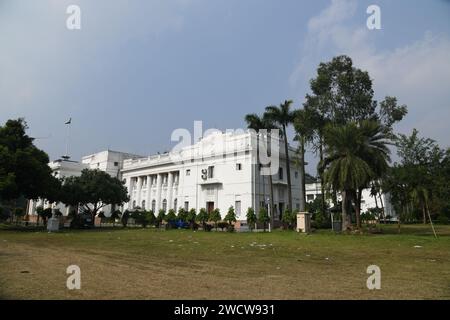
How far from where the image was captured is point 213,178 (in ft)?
148

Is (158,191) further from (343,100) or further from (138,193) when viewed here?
(343,100)

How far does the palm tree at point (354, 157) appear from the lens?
2522 cm

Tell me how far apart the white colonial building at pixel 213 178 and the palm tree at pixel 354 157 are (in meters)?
11.6

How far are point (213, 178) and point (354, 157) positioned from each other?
22.3 metres

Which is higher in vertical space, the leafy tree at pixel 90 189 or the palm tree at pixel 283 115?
the palm tree at pixel 283 115

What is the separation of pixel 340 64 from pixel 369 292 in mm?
31394

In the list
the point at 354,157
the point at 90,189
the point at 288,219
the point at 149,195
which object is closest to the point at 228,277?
the point at 354,157

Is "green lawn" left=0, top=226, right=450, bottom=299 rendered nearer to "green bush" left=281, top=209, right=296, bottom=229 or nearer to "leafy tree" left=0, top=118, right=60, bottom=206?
"leafy tree" left=0, top=118, right=60, bottom=206

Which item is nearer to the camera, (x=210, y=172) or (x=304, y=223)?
(x=304, y=223)

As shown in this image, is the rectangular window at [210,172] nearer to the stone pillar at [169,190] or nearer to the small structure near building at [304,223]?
the stone pillar at [169,190]

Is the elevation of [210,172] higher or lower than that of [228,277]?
higher

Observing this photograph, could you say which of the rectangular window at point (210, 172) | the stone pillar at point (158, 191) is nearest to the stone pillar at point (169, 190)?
the stone pillar at point (158, 191)
